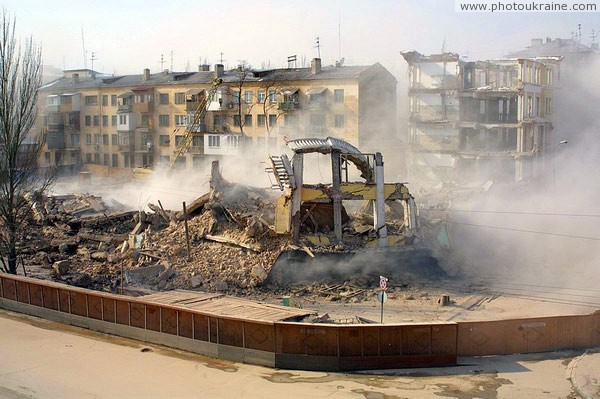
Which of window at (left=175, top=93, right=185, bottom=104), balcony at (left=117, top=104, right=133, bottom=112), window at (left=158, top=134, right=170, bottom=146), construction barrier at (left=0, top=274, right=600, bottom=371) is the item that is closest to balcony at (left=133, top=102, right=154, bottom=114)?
balcony at (left=117, top=104, right=133, bottom=112)

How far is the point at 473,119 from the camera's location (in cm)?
4500

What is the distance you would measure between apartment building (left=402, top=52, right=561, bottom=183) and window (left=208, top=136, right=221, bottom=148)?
47.8ft

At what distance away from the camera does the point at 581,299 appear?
923 inches

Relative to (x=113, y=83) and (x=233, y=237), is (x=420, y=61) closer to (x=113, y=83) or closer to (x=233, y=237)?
(x=233, y=237)

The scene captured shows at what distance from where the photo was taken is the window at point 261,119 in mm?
52125

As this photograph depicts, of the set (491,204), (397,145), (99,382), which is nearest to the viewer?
(99,382)

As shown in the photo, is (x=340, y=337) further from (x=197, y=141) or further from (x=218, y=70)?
(x=218, y=70)

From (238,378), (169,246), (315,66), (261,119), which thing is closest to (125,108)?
(261,119)

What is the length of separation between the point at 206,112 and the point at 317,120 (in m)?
9.38

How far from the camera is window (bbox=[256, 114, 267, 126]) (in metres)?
52.1

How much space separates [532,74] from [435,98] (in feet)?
20.7

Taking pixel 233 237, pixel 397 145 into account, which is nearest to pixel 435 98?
pixel 397 145

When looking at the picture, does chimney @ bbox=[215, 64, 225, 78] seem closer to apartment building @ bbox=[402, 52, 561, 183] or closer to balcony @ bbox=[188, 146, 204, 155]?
balcony @ bbox=[188, 146, 204, 155]

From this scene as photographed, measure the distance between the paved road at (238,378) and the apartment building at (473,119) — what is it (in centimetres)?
2801
